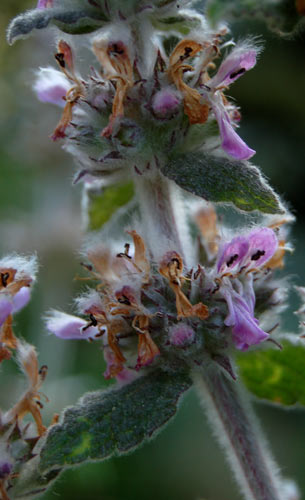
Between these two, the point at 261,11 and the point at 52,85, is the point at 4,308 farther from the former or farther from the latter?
the point at 261,11

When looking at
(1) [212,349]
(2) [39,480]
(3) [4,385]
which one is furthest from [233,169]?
(3) [4,385]

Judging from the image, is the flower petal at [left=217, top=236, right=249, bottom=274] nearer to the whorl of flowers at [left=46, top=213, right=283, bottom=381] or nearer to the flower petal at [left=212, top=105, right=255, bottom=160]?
the whorl of flowers at [left=46, top=213, right=283, bottom=381]

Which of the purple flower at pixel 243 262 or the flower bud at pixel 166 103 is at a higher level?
the flower bud at pixel 166 103

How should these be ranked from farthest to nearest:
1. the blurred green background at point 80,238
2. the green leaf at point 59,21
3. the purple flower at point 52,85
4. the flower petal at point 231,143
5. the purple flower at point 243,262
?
1. the blurred green background at point 80,238
2. the purple flower at point 52,85
3. the purple flower at point 243,262
4. the flower petal at point 231,143
5. the green leaf at point 59,21

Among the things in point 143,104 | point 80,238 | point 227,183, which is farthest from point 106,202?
point 80,238

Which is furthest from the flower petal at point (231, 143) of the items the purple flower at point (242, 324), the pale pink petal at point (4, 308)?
the pale pink petal at point (4, 308)

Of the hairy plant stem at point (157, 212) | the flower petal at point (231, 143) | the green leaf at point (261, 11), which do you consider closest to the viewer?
the green leaf at point (261, 11)

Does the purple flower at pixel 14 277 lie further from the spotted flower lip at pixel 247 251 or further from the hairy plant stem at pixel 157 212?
the spotted flower lip at pixel 247 251
